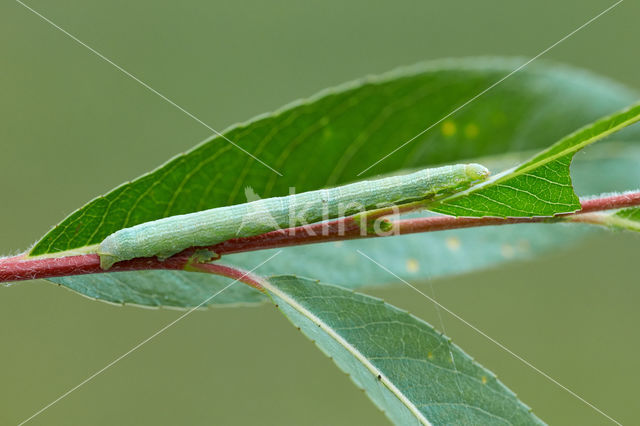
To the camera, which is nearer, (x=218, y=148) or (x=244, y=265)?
(x=218, y=148)

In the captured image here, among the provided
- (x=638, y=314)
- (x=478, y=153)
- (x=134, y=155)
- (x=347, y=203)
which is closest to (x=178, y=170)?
(x=347, y=203)

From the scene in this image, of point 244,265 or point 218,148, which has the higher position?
point 218,148

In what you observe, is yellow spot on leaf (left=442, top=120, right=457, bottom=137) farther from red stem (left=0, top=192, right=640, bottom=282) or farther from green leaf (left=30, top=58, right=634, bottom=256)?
red stem (left=0, top=192, right=640, bottom=282)

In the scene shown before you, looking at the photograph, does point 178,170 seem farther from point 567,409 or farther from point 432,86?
point 567,409

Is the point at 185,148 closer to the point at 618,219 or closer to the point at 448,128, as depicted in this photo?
the point at 448,128

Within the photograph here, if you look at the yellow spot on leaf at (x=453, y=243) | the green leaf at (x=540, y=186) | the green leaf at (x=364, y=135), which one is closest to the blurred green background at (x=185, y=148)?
the yellow spot on leaf at (x=453, y=243)
